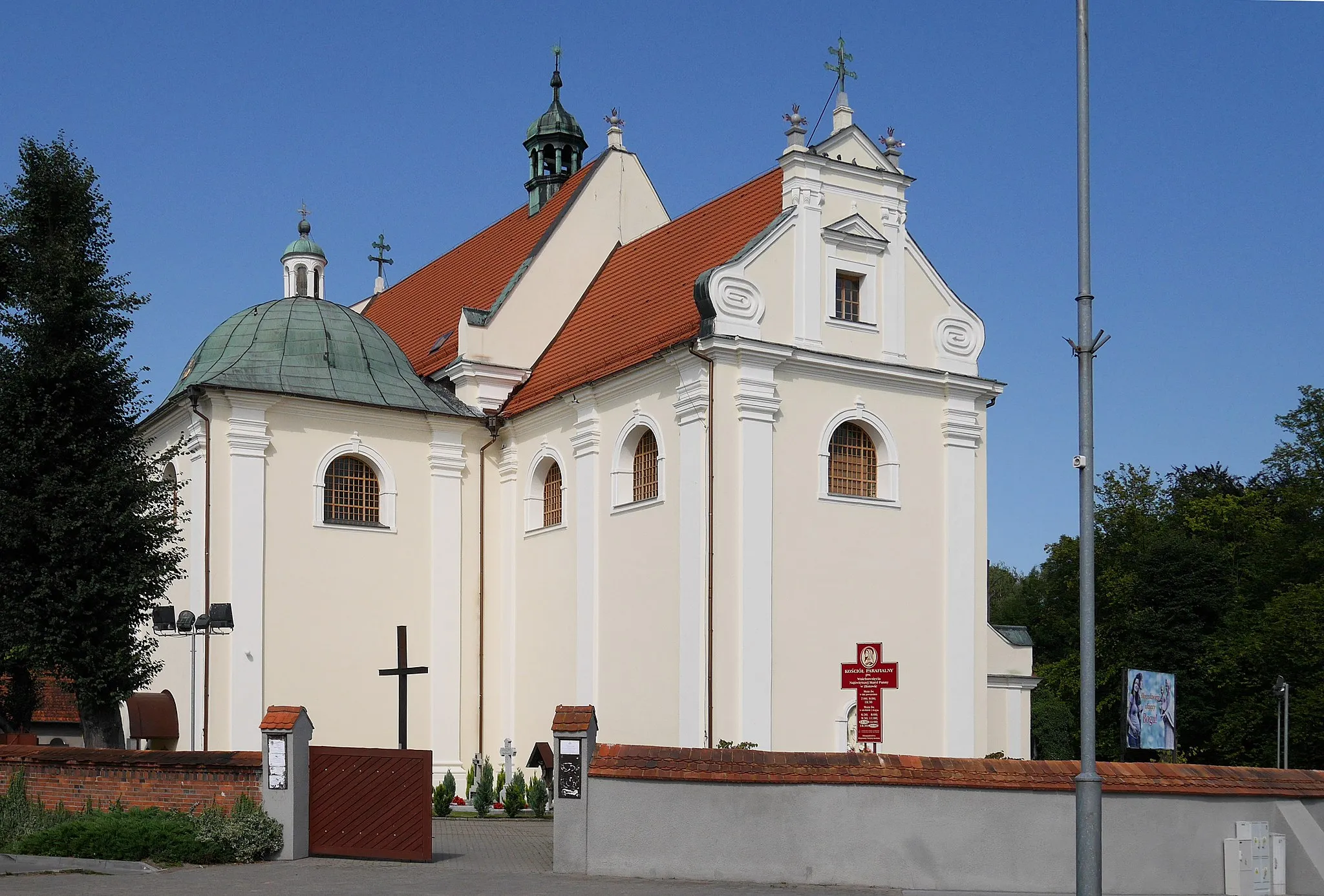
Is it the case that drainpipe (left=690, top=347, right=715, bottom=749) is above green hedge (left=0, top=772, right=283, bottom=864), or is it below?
above

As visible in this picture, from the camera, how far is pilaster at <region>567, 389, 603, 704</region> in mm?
25578

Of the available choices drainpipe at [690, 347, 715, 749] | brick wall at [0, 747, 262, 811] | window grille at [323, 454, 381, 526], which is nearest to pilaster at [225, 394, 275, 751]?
window grille at [323, 454, 381, 526]

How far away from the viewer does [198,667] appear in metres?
25.9

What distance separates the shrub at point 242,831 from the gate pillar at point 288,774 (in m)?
0.10

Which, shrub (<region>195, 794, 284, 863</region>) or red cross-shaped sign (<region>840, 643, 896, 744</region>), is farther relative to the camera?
→ red cross-shaped sign (<region>840, 643, 896, 744</region>)

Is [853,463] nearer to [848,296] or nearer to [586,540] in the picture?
[848,296]

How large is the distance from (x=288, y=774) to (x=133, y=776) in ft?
6.75

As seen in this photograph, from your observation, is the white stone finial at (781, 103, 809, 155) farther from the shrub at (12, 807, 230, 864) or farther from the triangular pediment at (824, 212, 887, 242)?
the shrub at (12, 807, 230, 864)

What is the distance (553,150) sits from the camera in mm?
36094

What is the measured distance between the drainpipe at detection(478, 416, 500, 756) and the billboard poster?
45.0ft

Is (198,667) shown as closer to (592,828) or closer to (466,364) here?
(466,364)

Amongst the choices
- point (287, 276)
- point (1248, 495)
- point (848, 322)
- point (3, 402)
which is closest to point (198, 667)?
point (3, 402)

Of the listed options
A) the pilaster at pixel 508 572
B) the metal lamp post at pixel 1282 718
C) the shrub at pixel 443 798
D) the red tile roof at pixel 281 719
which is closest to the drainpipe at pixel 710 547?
the shrub at pixel 443 798

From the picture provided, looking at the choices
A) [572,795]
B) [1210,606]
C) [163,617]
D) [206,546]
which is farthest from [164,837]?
[1210,606]
